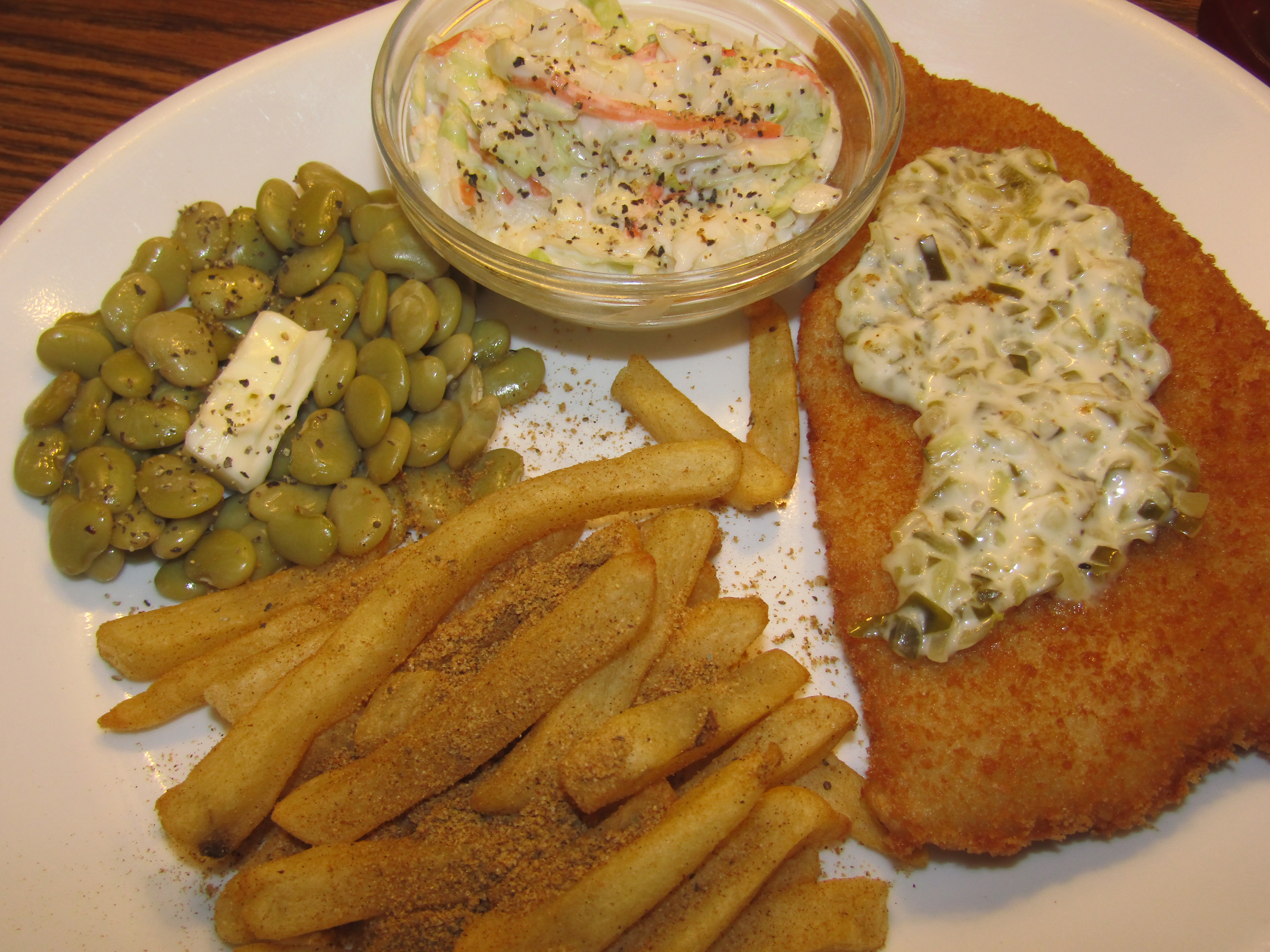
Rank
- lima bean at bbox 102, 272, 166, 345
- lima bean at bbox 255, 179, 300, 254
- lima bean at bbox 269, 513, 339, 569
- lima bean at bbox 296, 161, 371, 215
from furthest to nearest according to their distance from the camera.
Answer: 1. lima bean at bbox 296, 161, 371, 215
2. lima bean at bbox 255, 179, 300, 254
3. lima bean at bbox 102, 272, 166, 345
4. lima bean at bbox 269, 513, 339, 569

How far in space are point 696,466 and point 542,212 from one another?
1150 mm

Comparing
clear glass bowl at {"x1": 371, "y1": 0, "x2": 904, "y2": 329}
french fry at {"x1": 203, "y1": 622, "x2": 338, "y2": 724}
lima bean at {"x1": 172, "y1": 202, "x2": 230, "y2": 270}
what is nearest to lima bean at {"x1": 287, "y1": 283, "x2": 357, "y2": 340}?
clear glass bowl at {"x1": 371, "y1": 0, "x2": 904, "y2": 329}

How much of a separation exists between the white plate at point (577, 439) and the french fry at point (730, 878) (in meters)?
0.68

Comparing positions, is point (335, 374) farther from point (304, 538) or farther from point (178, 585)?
point (178, 585)

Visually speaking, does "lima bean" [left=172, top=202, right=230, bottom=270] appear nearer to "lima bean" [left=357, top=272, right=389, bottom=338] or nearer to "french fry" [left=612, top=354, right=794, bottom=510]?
"lima bean" [left=357, top=272, right=389, bottom=338]

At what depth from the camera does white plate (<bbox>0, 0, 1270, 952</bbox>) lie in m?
2.52

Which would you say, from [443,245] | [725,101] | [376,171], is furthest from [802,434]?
[376,171]

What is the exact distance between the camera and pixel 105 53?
443cm

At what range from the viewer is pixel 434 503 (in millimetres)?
2980

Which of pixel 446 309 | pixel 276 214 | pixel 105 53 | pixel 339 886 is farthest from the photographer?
pixel 105 53

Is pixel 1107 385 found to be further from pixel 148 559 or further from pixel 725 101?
pixel 148 559

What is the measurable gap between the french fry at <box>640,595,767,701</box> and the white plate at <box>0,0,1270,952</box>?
606 millimetres

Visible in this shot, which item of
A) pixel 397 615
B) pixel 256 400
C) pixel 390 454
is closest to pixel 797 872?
pixel 397 615

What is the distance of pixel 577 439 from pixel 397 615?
46.6 inches
